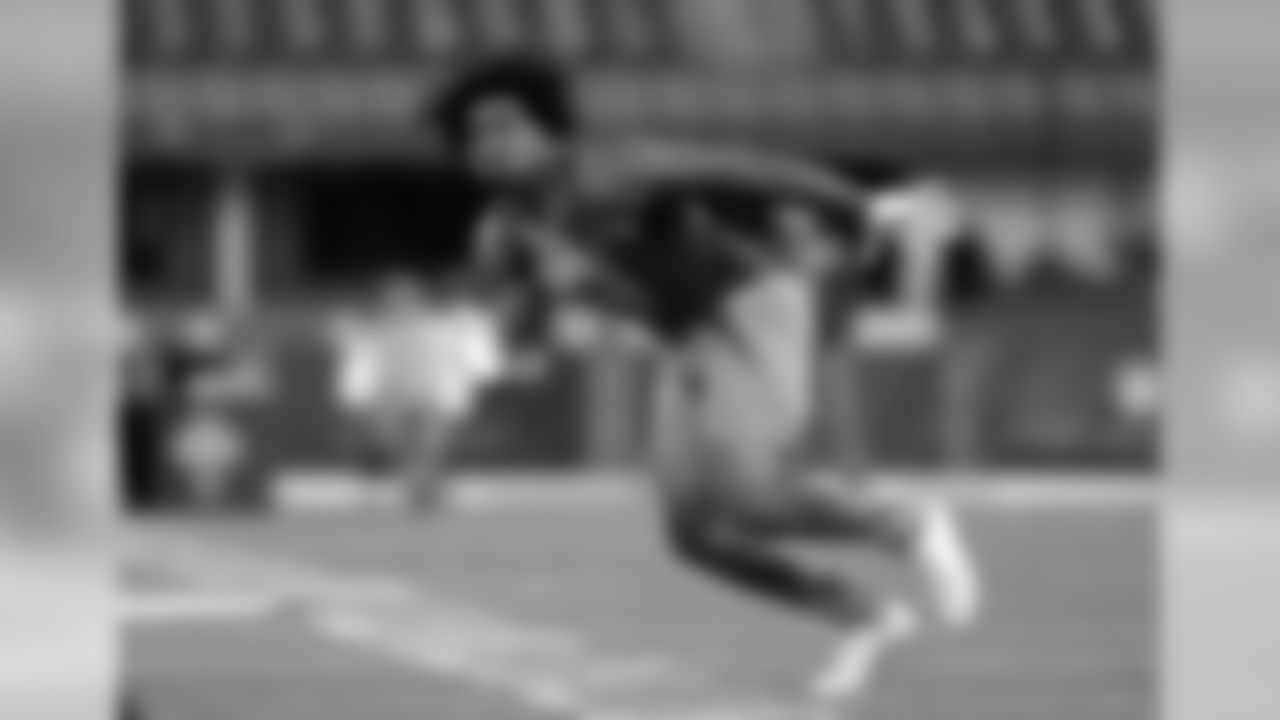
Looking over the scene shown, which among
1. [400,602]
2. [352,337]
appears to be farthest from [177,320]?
[400,602]

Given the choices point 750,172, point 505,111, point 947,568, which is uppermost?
point 505,111

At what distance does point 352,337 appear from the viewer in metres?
5.31

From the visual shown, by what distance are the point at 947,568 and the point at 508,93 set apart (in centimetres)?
107

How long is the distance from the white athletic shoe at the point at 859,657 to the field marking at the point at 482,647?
0.05 metres

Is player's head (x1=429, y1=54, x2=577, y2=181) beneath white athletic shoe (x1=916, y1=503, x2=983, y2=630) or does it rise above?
above

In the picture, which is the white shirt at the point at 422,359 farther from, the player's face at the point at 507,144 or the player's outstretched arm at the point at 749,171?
the player's outstretched arm at the point at 749,171

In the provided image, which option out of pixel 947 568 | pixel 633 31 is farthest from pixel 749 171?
pixel 947 568

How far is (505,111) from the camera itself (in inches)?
209

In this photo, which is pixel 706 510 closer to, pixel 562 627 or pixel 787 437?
pixel 787 437

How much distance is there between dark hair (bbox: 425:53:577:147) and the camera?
17.3 ft

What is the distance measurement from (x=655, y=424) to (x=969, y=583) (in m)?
0.61

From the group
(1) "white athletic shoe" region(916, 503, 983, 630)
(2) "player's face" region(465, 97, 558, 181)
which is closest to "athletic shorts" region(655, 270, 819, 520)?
(1) "white athletic shoe" region(916, 503, 983, 630)

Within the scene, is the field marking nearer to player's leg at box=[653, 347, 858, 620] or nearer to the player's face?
player's leg at box=[653, 347, 858, 620]

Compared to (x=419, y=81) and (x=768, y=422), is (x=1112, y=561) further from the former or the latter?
(x=419, y=81)
